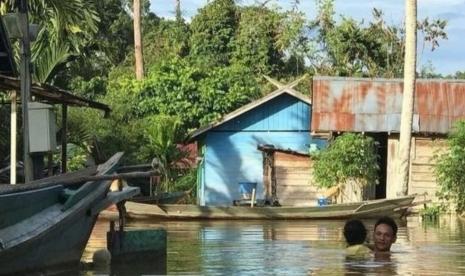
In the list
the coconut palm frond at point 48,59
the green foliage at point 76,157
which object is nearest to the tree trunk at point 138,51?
the green foliage at point 76,157

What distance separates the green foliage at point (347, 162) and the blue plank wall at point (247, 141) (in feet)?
9.63

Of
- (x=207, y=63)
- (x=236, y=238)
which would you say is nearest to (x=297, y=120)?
(x=207, y=63)

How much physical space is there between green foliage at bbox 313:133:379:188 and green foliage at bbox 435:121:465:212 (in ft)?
6.17

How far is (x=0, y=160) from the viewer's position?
17.7 meters

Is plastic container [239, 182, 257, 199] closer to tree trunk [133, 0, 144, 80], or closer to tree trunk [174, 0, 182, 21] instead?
tree trunk [133, 0, 144, 80]

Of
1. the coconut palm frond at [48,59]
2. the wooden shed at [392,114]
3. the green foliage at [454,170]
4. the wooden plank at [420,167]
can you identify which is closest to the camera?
the coconut palm frond at [48,59]

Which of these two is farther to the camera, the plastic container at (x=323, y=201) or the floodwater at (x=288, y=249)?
the plastic container at (x=323, y=201)

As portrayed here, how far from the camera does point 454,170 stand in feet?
81.1

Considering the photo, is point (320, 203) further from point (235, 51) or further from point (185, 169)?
point (235, 51)

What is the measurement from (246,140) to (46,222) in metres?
19.5

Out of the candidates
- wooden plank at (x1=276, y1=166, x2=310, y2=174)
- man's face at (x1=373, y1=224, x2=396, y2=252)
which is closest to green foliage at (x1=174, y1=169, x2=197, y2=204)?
wooden plank at (x1=276, y1=166, x2=310, y2=174)

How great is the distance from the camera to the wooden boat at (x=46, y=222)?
9.66m

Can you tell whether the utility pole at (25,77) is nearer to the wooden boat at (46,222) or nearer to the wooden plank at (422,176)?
the wooden boat at (46,222)

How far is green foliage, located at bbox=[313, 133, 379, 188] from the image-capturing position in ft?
83.7
